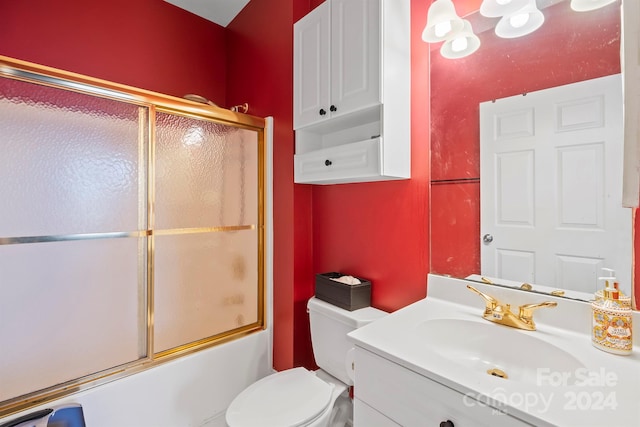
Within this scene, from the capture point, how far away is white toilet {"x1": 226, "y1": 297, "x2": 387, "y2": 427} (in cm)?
112

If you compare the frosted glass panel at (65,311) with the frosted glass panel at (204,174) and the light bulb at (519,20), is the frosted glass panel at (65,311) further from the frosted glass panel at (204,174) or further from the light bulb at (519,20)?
the light bulb at (519,20)

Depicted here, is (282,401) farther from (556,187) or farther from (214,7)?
(214,7)

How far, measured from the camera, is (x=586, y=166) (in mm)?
857

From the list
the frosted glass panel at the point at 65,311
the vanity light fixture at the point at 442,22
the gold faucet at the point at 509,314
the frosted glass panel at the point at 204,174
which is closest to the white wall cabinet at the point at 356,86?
the vanity light fixture at the point at 442,22

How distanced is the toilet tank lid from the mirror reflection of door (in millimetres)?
522

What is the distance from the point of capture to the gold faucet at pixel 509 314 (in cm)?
90

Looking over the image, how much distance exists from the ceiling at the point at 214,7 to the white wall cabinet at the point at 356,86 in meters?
0.87

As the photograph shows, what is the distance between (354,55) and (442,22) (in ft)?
1.19

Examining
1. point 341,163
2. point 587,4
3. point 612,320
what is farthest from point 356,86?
point 612,320

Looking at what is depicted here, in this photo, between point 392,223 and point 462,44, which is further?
point 392,223

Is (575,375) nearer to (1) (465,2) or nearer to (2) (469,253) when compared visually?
(2) (469,253)

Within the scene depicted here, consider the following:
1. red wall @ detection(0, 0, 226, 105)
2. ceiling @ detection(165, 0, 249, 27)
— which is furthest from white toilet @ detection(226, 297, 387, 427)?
ceiling @ detection(165, 0, 249, 27)

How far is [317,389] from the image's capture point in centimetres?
128

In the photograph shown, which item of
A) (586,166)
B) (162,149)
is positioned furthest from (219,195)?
(586,166)
